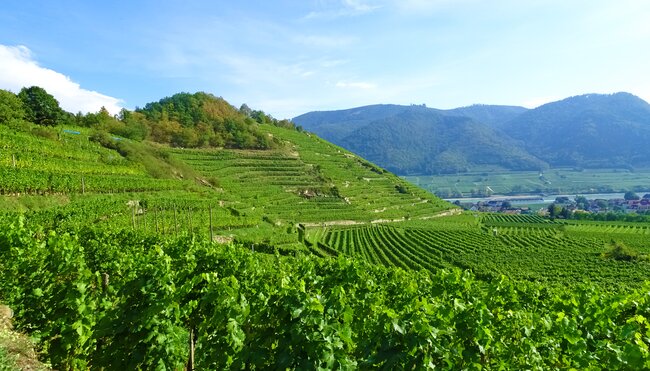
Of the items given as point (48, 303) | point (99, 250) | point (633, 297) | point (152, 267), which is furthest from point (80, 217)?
point (633, 297)

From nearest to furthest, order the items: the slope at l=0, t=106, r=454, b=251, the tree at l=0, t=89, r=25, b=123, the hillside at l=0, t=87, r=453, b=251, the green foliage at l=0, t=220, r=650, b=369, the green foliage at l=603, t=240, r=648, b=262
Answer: the green foliage at l=0, t=220, r=650, b=369 < the slope at l=0, t=106, r=454, b=251 < the hillside at l=0, t=87, r=453, b=251 < the tree at l=0, t=89, r=25, b=123 < the green foliage at l=603, t=240, r=648, b=262

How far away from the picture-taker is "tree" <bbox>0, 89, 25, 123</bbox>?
46562 mm

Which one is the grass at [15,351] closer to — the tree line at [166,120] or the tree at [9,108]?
the tree line at [166,120]

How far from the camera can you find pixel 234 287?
7316 mm

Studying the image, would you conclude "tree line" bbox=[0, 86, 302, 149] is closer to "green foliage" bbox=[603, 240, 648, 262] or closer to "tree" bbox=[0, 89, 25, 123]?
"tree" bbox=[0, 89, 25, 123]

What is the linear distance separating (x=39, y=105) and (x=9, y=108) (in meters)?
11.9

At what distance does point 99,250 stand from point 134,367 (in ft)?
27.8

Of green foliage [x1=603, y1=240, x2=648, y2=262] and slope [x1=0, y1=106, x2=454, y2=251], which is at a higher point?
slope [x1=0, y1=106, x2=454, y2=251]

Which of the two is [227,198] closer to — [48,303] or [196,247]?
[196,247]

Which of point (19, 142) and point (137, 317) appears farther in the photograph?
point (19, 142)

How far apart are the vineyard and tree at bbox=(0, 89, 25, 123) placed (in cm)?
403

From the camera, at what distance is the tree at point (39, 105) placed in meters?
57.7

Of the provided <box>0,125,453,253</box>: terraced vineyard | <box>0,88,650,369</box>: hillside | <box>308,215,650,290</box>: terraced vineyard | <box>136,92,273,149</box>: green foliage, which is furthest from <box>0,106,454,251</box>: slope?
<box>308,215,650,290</box>: terraced vineyard

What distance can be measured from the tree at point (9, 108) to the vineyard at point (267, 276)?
13.2 ft
